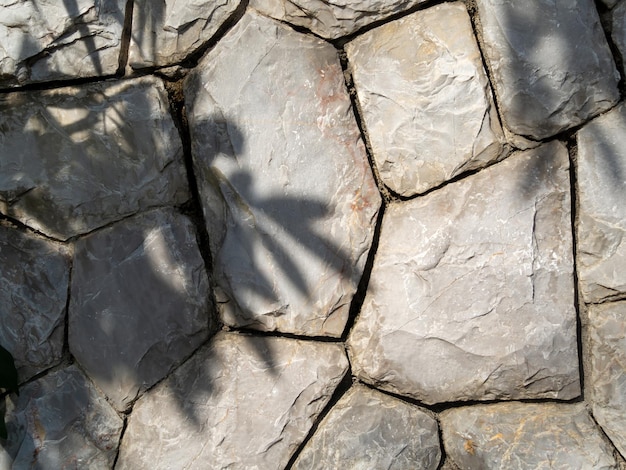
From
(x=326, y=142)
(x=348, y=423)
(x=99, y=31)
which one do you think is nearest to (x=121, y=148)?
(x=99, y=31)

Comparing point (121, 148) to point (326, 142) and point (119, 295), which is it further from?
point (326, 142)

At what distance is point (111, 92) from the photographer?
1966 mm

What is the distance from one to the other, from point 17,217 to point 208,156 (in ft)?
1.97

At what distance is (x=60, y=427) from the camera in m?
1.94

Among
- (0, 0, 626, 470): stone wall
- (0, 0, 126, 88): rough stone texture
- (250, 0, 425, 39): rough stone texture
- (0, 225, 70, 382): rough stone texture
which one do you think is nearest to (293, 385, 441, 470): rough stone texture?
(0, 0, 626, 470): stone wall

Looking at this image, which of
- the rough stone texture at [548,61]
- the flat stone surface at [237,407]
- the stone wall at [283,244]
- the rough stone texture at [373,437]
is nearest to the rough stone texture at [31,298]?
the stone wall at [283,244]

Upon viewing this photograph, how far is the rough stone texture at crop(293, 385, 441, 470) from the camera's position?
6.31 ft

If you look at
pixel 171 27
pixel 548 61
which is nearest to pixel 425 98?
pixel 548 61

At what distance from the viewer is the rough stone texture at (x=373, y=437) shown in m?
1.92

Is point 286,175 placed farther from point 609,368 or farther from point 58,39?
point 609,368

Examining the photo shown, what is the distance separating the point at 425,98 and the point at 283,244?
1.98 ft

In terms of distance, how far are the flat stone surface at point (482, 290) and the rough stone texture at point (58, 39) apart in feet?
3.31

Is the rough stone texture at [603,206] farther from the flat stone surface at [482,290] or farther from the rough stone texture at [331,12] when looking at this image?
the rough stone texture at [331,12]

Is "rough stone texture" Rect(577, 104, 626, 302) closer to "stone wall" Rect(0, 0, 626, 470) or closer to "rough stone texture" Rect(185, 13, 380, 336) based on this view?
"stone wall" Rect(0, 0, 626, 470)
